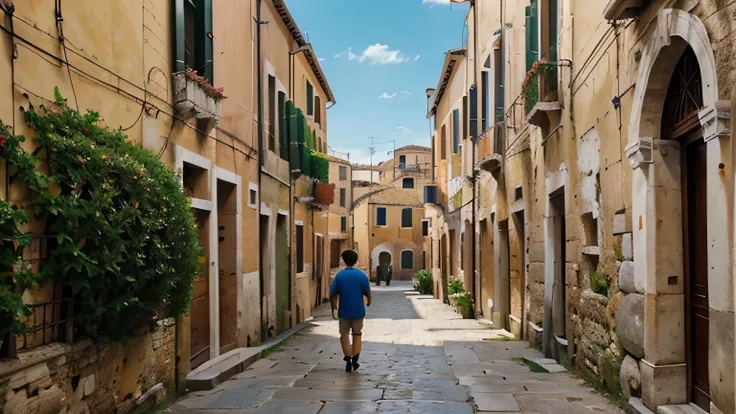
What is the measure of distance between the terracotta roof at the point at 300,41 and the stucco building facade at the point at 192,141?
0.06 metres

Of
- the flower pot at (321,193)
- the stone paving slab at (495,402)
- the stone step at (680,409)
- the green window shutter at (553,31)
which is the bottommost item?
the stone paving slab at (495,402)

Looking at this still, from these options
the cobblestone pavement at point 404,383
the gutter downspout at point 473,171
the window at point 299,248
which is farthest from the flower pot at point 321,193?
the cobblestone pavement at point 404,383

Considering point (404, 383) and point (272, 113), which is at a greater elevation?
point (272, 113)

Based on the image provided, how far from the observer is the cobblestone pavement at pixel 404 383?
6199mm

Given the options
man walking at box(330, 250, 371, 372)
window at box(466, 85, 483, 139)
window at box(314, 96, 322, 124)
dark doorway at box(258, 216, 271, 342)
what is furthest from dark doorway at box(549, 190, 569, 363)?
window at box(314, 96, 322, 124)

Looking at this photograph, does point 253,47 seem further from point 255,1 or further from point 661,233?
point 661,233

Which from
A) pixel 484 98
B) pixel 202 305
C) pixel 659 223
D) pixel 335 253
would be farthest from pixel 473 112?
pixel 335 253

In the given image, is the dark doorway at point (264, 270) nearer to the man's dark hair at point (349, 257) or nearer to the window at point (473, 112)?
the man's dark hair at point (349, 257)

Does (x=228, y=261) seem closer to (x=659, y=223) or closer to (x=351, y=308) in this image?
(x=351, y=308)

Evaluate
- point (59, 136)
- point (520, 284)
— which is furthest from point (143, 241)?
point (520, 284)

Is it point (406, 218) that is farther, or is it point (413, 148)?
point (413, 148)

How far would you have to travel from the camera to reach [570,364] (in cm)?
812

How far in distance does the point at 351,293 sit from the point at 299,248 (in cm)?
904

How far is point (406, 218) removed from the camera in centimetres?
5312
